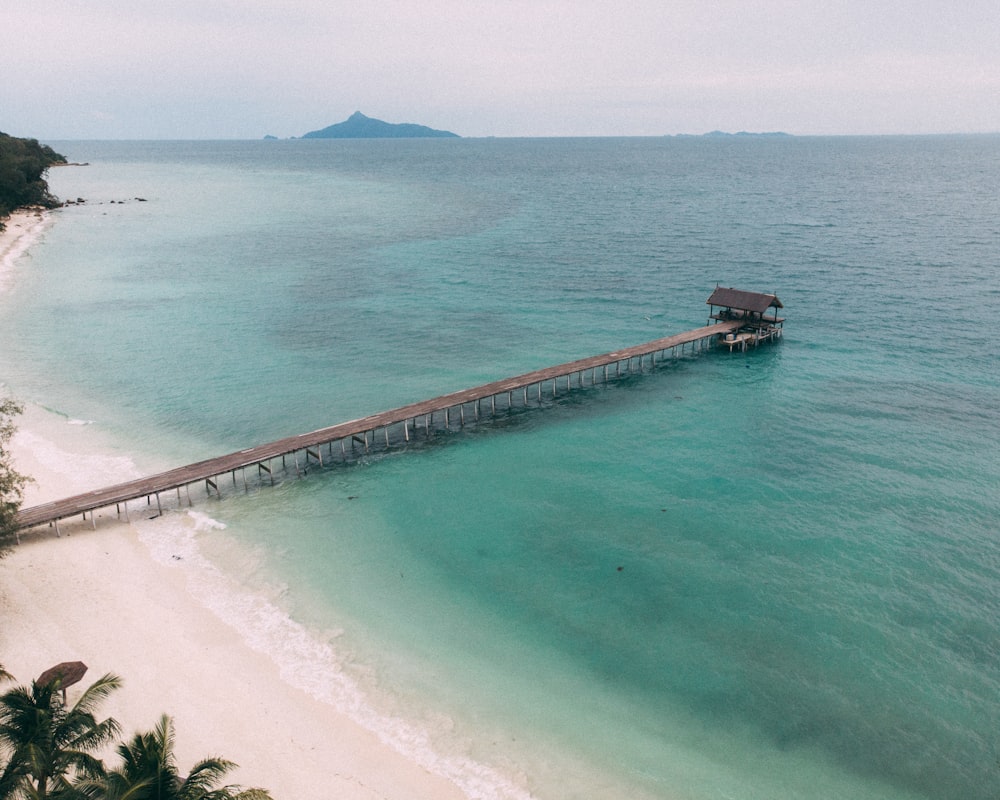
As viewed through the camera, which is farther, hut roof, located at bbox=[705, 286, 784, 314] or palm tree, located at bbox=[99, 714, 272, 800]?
hut roof, located at bbox=[705, 286, 784, 314]

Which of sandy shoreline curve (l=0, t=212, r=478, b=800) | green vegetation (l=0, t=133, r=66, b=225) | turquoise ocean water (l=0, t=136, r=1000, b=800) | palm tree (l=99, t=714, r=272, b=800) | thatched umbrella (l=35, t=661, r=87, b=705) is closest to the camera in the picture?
palm tree (l=99, t=714, r=272, b=800)

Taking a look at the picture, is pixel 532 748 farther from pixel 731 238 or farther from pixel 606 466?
pixel 731 238

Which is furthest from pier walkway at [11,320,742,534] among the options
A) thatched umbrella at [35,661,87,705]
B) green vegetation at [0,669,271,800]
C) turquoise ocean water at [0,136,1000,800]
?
green vegetation at [0,669,271,800]

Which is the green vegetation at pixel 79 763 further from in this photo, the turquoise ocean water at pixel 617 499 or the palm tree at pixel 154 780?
the turquoise ocean water at pixel 617 499

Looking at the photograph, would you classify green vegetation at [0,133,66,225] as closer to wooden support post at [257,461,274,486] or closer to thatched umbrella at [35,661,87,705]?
wooden support post at [257,461,274,486]

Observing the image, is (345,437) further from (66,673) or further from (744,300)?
(744,300)

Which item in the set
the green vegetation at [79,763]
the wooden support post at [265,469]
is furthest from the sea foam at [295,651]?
the green vegetation at [79,763]

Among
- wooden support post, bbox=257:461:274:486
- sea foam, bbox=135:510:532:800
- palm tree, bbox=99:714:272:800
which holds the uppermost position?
palm tree, bbox=99:714:272:800

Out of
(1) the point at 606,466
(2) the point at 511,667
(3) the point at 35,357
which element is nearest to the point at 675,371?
(1) the point at 606,466
